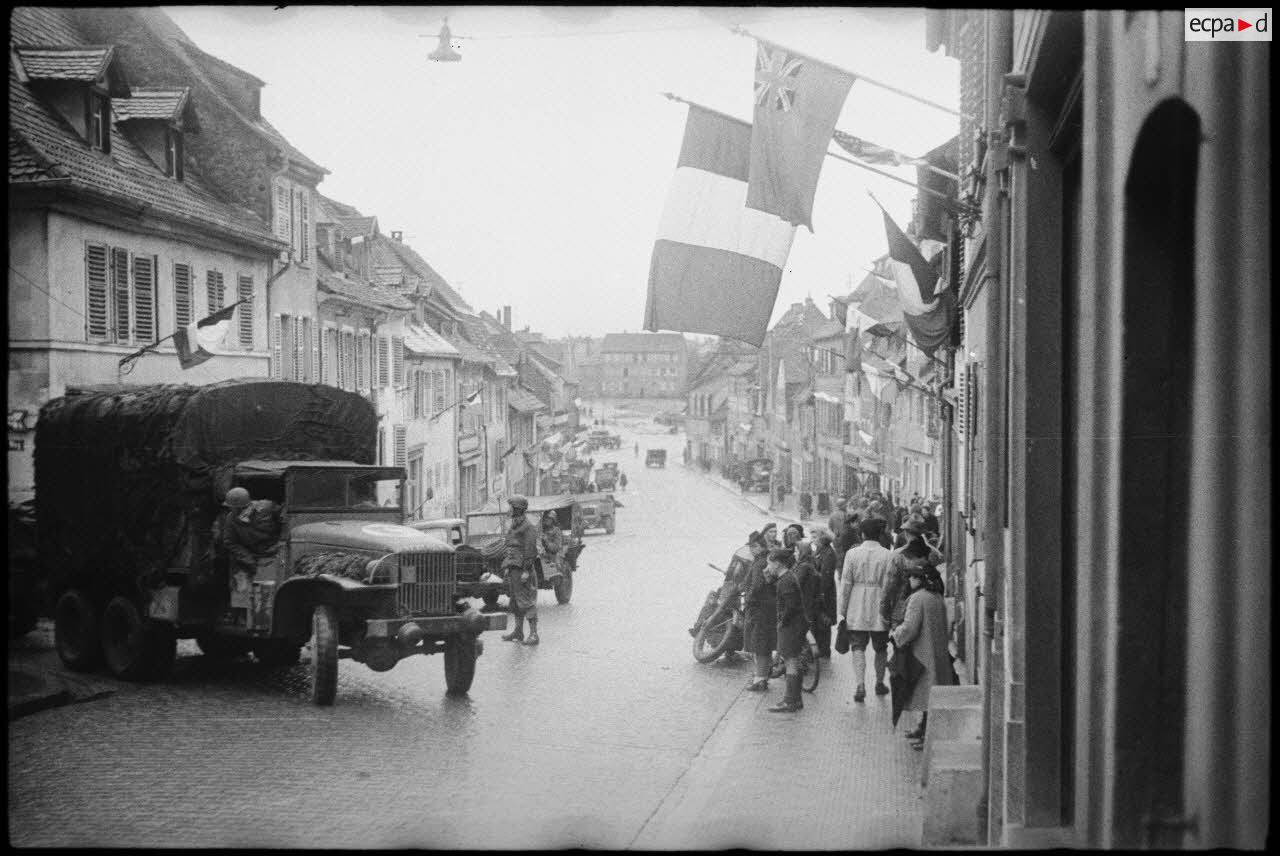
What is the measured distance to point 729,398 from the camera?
1897 centimetres

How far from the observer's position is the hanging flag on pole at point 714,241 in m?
11.4

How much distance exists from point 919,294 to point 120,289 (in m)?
8.33

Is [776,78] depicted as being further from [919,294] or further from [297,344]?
[297,344]

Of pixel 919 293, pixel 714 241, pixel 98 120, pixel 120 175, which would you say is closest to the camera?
pixel 714 241

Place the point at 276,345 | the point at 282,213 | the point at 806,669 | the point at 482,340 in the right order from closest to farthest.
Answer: the point at 806,669 → the point at 282,213 → the point at 276,345 → the point at 482,340

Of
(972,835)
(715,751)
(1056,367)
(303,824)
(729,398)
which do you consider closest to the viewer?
(1056,367)

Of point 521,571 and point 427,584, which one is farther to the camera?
point 521,571

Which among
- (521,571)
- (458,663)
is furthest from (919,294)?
(458,663)

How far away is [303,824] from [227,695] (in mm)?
4546

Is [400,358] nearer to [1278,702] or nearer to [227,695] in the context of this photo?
[227,695]

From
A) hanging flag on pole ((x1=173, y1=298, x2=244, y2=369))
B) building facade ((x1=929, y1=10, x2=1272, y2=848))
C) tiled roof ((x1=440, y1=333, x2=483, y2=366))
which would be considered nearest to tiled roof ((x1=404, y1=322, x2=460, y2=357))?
tiled roof ((x1=440, y1=333, x2=483, y2=366))

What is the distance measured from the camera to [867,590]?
40.2 feet

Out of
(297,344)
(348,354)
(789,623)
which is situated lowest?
(789,623)

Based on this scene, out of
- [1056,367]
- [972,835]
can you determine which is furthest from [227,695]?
[1056,367]
